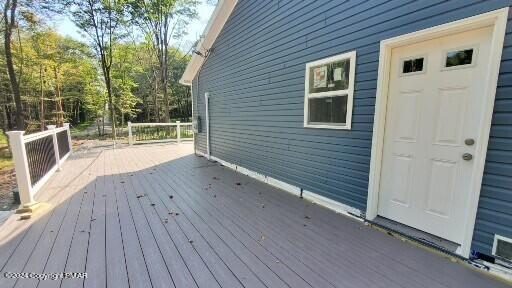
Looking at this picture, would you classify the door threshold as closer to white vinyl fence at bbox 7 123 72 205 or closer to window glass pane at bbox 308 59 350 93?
window glass pane at bbox 308 59 350 93

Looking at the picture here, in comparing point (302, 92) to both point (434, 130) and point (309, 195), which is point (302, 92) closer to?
point (309, 195)

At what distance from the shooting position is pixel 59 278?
202 centimetres

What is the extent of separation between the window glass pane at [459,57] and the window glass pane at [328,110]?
1.10 m

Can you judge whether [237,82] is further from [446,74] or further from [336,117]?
[446,74]

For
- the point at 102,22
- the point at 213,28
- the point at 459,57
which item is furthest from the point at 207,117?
the point at 102,22

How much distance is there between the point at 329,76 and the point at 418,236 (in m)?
2.18

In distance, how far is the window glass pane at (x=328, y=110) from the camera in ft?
10.5

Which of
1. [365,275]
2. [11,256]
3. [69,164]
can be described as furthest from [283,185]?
[69,164]

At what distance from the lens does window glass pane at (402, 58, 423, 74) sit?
2479mm

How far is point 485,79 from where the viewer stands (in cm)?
200

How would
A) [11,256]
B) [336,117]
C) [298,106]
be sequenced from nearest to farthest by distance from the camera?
1. [11,256]
2. [336,117]
3. [298,106]

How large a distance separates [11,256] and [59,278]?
2.61 feet

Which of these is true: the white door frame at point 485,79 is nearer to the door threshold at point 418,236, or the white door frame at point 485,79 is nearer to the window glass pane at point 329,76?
the door threshold at point 418,236

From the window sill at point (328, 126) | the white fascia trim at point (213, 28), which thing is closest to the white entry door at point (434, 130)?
the window sill at point (328, 126)
